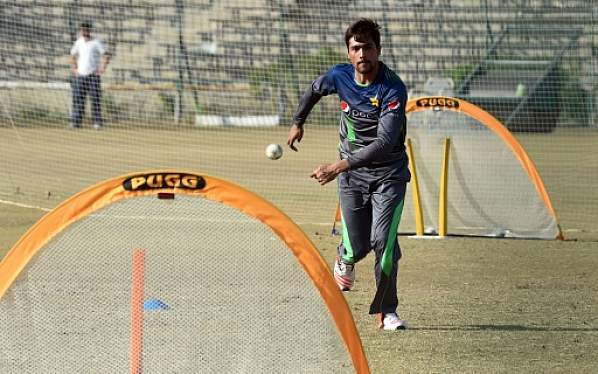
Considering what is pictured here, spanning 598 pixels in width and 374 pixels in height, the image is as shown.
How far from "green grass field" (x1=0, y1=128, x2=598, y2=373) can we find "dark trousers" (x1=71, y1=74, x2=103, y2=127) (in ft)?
20.2

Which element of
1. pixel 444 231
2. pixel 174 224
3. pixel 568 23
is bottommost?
pixel 444 231

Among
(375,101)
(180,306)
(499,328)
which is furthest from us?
(499,328)

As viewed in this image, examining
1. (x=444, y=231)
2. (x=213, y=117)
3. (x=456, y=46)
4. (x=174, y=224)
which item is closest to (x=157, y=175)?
(x=174, y=224)

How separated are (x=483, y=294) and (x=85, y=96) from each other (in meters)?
17.4

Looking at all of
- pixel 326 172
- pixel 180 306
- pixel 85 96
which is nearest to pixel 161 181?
pixel 180 306

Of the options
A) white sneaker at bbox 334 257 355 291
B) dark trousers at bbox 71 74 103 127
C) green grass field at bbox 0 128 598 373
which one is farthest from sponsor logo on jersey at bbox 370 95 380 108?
dark trousers at bbox 71 74 103 127

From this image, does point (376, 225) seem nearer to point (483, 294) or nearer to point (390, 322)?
point (390, 322)

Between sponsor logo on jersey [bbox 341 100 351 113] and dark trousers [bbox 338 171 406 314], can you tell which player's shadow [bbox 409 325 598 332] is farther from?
sponsor logo on jersey [bbox 341 100 351 113]

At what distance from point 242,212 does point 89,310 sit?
796mm

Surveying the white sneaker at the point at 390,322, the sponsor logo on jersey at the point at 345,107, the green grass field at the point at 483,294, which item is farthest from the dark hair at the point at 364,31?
the green grass field at the point at 483,294

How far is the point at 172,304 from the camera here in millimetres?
A: 4781

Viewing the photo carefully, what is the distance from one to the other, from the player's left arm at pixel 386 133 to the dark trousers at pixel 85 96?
1717cm

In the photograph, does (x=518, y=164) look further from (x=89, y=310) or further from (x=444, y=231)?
(x=89, y=310)

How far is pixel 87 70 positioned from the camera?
2458 cm
